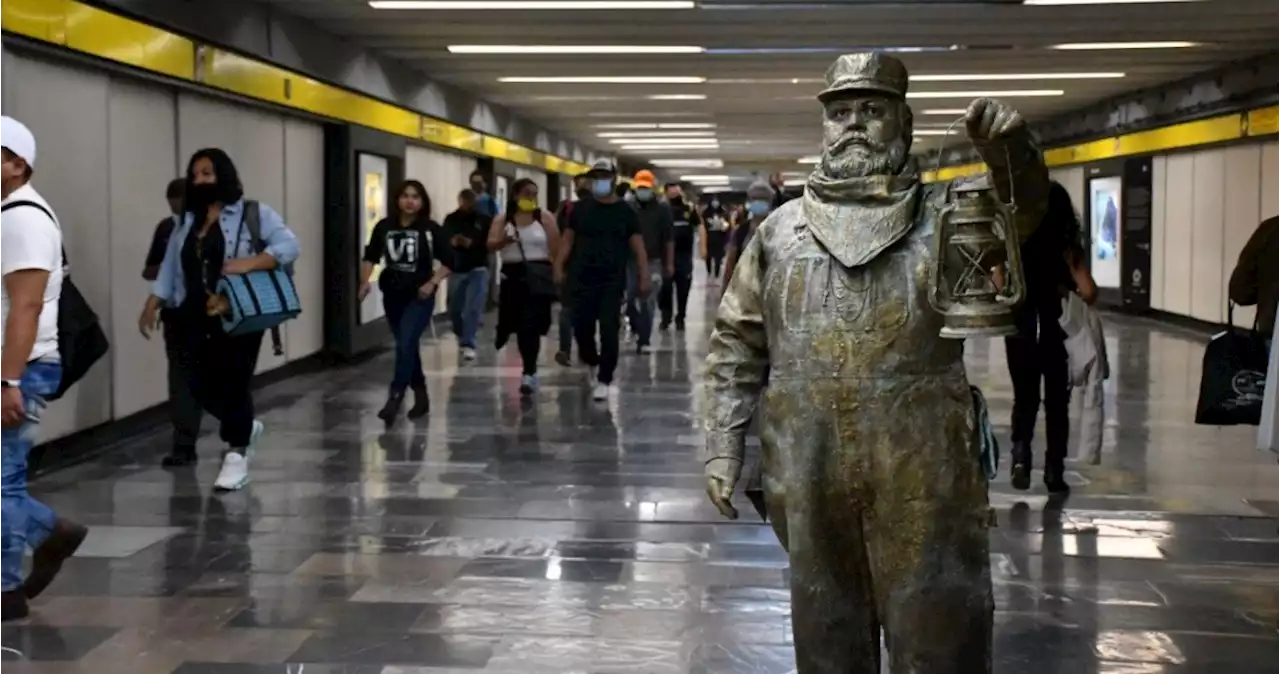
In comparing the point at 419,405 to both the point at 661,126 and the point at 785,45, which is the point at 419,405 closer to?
the point at 785,45

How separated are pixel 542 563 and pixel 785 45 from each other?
330 inches

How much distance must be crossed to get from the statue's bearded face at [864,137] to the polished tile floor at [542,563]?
6.24 feet

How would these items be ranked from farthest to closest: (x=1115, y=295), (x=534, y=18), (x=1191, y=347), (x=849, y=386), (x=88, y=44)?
(x=1115, y=295)
(x=1191, y=347)
(x=534, y=18)
(x=88, y=44)
(x=849, y=386)

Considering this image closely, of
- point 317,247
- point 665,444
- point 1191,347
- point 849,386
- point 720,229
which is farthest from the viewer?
point 720,229

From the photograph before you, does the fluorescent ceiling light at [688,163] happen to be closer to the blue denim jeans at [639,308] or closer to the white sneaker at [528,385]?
the blue denim jeans at [639,308]

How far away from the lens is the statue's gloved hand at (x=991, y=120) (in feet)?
8.55

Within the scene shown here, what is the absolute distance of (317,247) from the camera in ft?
43.4

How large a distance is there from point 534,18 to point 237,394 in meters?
5.40

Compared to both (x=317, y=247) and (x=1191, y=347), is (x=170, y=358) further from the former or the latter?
(x=1191, y=347)

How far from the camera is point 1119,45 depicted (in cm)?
1340

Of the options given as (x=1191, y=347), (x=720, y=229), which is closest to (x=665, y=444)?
A: (x=1191, y=347)

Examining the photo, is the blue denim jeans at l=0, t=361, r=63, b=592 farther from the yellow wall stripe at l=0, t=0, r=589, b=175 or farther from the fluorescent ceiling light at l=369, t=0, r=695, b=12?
the fluorescent ceiling light at l=369, t=0, r=695, b=12

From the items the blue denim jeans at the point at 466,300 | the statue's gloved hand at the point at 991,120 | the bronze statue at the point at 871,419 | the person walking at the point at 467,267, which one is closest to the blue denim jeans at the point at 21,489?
the bronze statue at the point at 871,419

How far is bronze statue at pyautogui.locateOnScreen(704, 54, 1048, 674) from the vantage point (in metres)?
2.92
